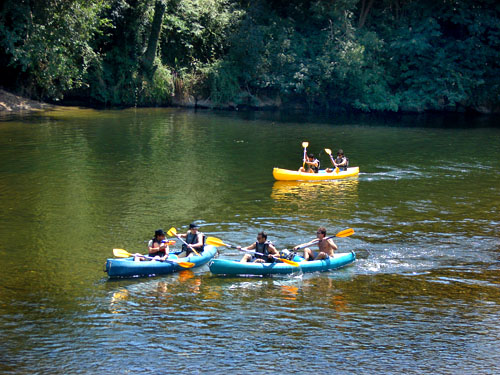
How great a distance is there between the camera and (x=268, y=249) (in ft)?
40.0

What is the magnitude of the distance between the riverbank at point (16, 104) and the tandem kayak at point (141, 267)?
2335 centimetres

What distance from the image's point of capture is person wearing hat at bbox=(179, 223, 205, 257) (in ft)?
41.1

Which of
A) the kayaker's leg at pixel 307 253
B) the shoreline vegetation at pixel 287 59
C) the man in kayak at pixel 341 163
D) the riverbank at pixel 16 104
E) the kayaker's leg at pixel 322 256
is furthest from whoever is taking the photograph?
the shoreline vegetation at pixel 287 59

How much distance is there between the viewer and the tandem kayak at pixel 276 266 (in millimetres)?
11680

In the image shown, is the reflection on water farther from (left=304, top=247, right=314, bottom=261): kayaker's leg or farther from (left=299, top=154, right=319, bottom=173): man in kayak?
(left=304, top=247, right=314, bottom=261): kayaker's leg

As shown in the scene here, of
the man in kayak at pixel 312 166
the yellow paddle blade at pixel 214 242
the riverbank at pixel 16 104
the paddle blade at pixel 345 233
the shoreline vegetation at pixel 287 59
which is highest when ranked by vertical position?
the shoreline vegetation at pixel 287 59

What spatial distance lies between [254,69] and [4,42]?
46.6 feet

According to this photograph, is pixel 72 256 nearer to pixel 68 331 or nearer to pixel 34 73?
pixel 68 331

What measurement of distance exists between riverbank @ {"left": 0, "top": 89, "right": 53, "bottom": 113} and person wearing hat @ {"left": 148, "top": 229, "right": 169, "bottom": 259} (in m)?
23.1

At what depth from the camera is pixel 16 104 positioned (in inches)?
1296

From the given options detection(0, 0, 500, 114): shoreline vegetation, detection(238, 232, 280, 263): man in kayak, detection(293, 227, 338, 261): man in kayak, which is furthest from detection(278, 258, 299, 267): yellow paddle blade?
detection(0, 0, 500, 114): shoreline vegetation

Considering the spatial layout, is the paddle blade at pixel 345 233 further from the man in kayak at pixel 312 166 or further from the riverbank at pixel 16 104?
the riverbank at pixel 16 104

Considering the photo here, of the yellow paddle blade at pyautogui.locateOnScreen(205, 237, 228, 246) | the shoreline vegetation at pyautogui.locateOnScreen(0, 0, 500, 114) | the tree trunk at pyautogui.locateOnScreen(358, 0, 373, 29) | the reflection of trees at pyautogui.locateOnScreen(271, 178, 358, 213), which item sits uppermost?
the tree trunk at pyautogui.locateOnScreen(358, 0, 373, 29)

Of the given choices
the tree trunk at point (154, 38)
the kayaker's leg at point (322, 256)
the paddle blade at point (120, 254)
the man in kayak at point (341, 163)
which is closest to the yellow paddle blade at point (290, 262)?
the kayaker's leg at point (322, 256)
